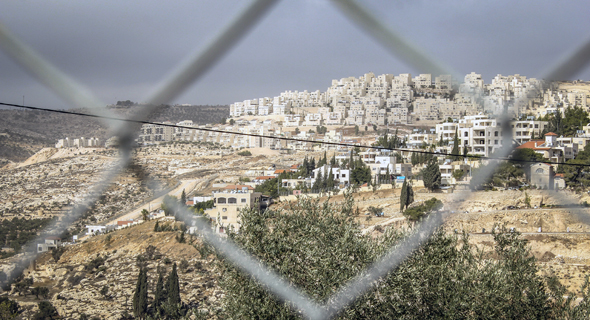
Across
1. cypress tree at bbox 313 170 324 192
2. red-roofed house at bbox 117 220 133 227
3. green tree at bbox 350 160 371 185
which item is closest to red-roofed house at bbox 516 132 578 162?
green tree at bbox 350 160 371 185

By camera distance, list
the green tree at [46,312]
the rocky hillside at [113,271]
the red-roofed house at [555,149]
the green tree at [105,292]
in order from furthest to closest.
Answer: the red-roofed house at [555,149] < the green tree at [105,292] < the rocky hillside at [113,271] < the green tree at [46,312]

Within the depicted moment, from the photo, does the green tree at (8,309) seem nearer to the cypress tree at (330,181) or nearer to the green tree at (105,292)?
the green tree at (105,292)

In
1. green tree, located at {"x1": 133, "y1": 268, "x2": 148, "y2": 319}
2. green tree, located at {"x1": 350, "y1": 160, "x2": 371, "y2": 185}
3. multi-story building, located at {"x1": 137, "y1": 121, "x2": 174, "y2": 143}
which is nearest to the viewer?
multi-story building, located at {"x1": 137, "y1": 121, "x2": 174, "y2": 143}

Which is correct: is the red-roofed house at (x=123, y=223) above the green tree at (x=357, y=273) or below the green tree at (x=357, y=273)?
below

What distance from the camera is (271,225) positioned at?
3121mm

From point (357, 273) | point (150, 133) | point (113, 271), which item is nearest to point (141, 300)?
point (113, 271)

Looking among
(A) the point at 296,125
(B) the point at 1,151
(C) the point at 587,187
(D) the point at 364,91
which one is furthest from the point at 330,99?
(C) the point at 587,187

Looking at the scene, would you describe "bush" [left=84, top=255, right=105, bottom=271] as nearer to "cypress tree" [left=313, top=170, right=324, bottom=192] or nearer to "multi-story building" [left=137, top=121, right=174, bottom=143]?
"multi-story building" [left=137, top=121, right=174, bottom=143]

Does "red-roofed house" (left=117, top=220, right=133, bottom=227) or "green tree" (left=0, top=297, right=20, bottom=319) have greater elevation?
"red-roofed house" (left=117, top=220, right=133, bottom=227)

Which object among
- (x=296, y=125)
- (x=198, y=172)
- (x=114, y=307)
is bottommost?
(x=114, y=307)

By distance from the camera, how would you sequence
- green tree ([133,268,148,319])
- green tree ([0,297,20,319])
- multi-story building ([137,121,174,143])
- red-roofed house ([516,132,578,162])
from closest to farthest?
multi-story building ([137,121,174,143]) < green tree ([0,297,20,319]) < green tree ([133,268,148,319]) < red-roofed house ([516,132,578,162])

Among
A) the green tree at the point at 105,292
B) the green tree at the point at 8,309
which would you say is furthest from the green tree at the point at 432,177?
the green tree at the point at 8,309

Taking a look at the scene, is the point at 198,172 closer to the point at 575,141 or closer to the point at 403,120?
the point at 575,141

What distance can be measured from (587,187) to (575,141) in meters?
4.73
